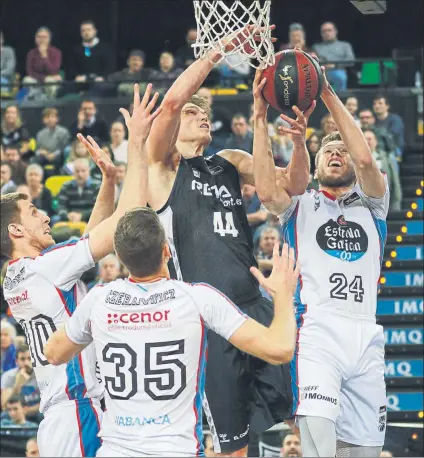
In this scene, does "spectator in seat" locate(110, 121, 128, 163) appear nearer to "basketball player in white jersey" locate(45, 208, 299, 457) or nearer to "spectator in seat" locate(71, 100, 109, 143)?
"spectator in seat" locate(71, 100, 109, 143)

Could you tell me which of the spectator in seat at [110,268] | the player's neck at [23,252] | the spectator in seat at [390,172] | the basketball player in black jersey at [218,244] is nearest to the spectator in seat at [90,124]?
the spectator in seat at [110,268]

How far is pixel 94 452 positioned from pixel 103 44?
39.5 ft

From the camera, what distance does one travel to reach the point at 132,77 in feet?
53.3

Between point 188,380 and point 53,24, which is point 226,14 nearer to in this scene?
point 188,380

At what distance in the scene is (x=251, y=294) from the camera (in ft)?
21.5

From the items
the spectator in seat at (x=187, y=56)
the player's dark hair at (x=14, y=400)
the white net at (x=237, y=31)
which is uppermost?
the spectator in seat at (x=187, y=56)

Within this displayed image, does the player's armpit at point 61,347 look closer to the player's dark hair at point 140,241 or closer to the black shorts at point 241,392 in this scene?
the player's dark hair at point 140,241

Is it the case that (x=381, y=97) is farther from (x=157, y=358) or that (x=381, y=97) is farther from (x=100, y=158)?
(x=157, y=358)

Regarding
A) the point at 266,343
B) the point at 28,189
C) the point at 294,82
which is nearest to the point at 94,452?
the point at 266,343

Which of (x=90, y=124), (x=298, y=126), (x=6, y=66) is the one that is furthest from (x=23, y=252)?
(x=6, y=66)

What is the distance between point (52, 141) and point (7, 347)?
13.6 ft

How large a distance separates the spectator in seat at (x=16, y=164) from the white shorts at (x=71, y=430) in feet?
29.1

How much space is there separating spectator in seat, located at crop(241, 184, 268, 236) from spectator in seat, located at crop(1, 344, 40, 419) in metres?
2.96

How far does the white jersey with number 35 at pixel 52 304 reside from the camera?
19.3 feet
